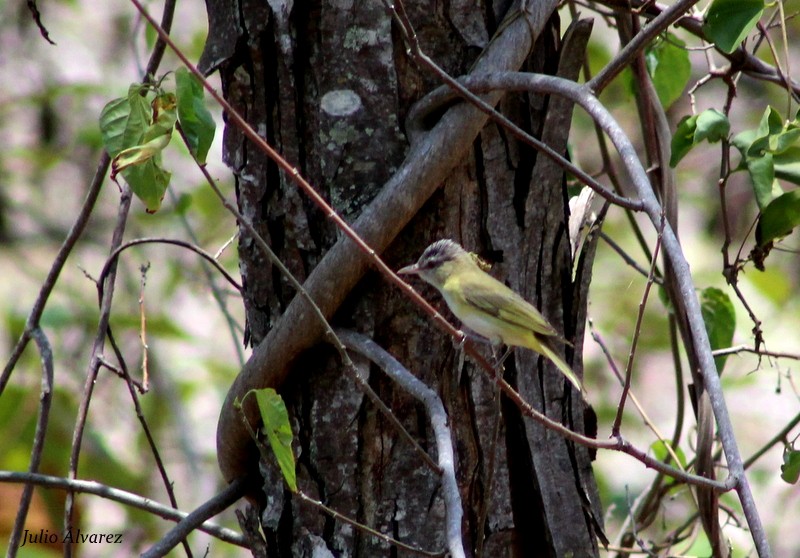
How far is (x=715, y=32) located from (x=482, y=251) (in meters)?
0.68

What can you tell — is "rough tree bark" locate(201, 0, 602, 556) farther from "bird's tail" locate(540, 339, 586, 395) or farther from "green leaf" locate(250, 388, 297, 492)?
"green leaf" locate(250, 388, 297, 492)

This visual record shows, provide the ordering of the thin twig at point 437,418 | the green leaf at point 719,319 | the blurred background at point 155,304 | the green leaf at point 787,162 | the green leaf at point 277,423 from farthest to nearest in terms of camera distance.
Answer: the blurred background at point 155,304 → the green leaf at point 719,319 → the green leaf at point 787,162 → the green leaf at point 277,423 → the thin twig at point 437,418

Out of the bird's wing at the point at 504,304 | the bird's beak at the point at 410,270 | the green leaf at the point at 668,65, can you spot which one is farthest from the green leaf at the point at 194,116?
the green leaf at the point at 668,65

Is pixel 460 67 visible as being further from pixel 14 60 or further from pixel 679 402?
pixel 14 60

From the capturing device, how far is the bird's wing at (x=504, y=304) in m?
1.94

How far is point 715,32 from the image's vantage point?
1978 millimetres

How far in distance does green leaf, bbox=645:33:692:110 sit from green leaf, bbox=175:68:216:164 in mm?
1324

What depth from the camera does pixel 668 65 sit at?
262 cm

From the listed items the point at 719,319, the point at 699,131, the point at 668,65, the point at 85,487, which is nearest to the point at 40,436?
the point at 85,487

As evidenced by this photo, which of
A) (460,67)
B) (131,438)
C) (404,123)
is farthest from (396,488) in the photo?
(131,438)

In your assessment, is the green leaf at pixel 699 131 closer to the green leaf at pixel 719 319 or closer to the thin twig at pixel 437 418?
the green leaf at pixel 719 319

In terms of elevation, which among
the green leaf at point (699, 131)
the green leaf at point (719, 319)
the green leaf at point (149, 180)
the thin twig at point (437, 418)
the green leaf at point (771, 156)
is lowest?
the thin twig at point (437, 418)

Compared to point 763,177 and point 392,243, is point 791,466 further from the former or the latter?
point 392,243

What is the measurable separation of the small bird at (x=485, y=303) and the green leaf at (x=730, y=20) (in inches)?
27.5
